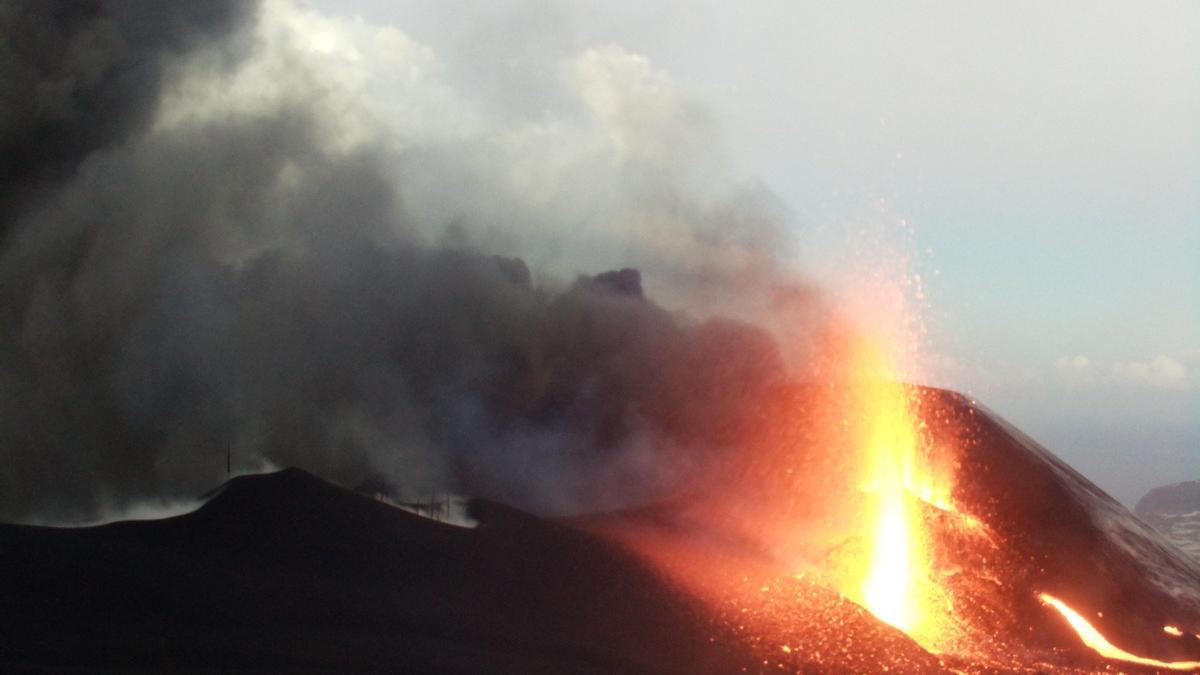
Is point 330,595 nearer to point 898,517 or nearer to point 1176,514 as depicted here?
point 898,517

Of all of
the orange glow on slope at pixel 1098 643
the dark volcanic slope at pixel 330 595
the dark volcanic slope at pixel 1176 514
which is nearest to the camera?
the dark volcanic slope at pixel 330 595

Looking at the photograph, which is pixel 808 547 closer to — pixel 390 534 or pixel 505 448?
pixel 390 534

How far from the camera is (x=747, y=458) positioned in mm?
50031

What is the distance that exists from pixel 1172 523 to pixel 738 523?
8807cm

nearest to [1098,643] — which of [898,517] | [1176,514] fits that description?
[898,517]

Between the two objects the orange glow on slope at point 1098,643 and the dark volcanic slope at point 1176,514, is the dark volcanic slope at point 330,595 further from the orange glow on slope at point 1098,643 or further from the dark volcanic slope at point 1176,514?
the dark volcanic slope at point 1176,514

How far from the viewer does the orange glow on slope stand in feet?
119

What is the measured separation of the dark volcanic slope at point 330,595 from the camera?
25.8 meters

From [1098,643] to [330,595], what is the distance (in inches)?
987

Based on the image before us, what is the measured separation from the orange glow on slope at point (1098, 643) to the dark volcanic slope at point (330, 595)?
1381 centimetres

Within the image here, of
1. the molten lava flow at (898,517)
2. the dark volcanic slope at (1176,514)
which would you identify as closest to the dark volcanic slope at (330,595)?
the molten lava flow at (898,517)

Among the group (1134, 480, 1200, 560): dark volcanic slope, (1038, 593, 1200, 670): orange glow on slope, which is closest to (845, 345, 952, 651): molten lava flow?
(1038, 593, 1200, 670): orange glow on slope

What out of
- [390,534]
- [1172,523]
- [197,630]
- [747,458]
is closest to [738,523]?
[747,458]

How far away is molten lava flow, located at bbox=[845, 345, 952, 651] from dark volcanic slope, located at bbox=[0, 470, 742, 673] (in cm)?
839
